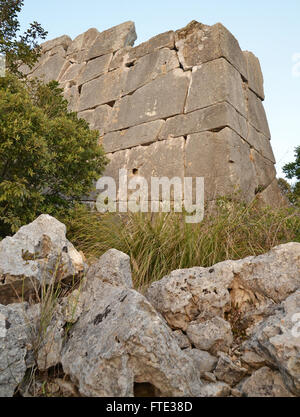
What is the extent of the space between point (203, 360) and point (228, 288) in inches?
22.4

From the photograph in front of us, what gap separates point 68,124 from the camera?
3.95m

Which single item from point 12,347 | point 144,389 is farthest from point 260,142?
point 12,347

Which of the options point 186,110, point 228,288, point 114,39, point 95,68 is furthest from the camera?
point 95,68

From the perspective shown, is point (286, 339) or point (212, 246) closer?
point (286, 339)

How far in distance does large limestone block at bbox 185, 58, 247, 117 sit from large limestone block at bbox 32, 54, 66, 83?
13.2 feet

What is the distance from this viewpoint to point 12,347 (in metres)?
1.62

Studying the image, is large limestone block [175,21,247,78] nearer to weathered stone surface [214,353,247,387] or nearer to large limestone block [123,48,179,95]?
large limestone block [123,48,179,95]

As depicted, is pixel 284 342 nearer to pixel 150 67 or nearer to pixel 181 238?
pixel 181 238

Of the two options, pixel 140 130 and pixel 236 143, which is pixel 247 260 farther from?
pixel 140 130

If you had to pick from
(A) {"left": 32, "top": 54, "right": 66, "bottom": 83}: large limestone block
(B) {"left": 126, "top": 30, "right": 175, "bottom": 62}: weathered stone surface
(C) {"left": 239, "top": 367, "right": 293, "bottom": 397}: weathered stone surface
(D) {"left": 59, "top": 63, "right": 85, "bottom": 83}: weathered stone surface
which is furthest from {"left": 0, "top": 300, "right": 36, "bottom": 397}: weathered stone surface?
(A) {"left": 32, "top": 54, "right": 66, "bottom": 83}: large limestone block

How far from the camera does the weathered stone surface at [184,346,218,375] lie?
5.70 ft
